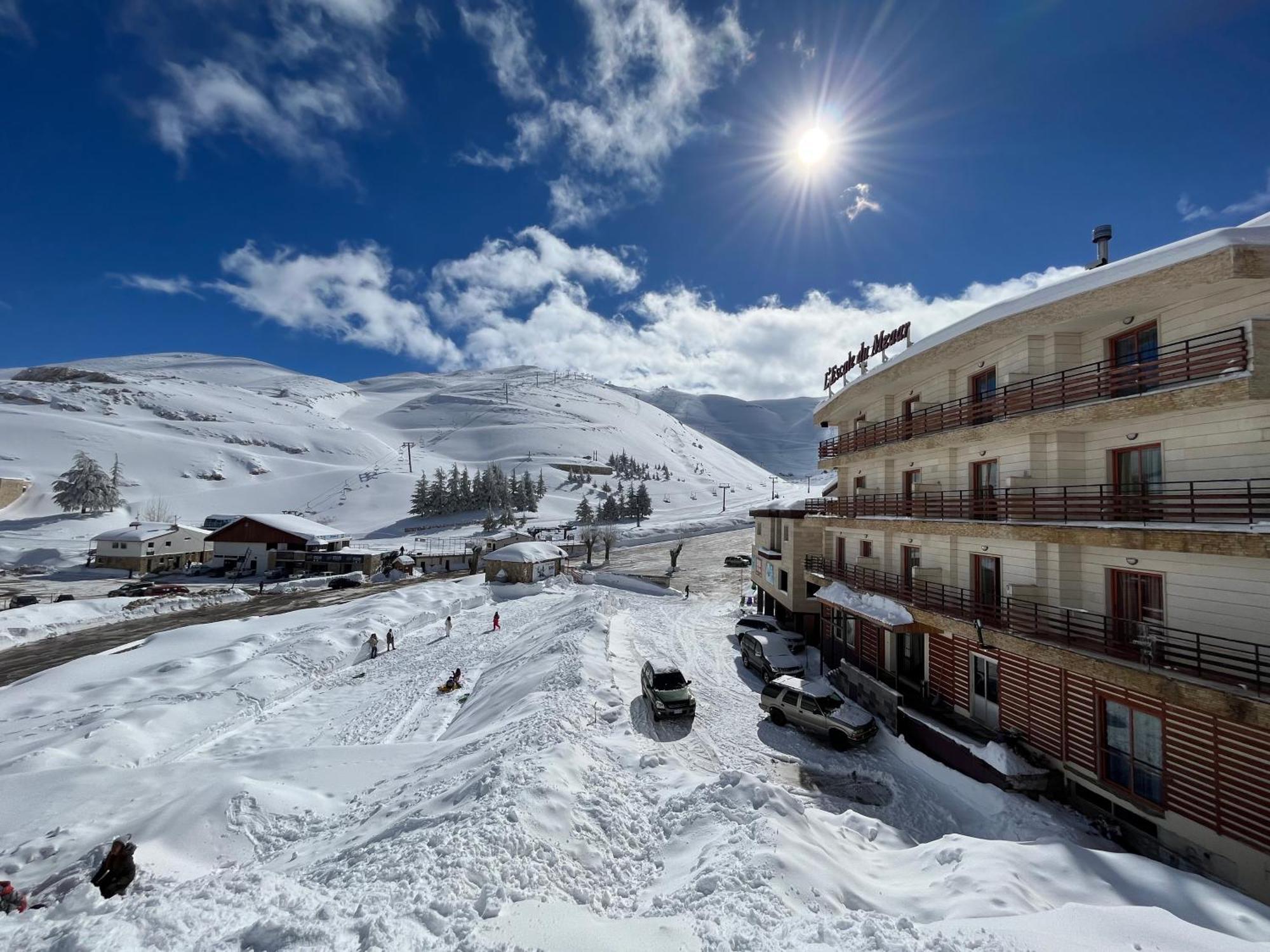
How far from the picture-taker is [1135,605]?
13070 mm

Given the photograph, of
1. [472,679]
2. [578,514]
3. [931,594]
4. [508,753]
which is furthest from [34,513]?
[931,594]

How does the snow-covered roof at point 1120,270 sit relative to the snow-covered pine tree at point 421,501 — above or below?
above

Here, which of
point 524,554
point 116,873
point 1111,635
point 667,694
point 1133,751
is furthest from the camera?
point 524,554

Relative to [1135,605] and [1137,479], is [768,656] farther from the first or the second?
[1137,479]

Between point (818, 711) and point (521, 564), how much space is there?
125ft

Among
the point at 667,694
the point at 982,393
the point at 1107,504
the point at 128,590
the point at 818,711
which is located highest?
the point at 982,393

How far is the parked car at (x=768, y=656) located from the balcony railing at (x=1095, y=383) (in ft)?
37.8

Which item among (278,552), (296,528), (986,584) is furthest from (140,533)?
(986,584)

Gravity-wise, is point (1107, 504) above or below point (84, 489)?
below

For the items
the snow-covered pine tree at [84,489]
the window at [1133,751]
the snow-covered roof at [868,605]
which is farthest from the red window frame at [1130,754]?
the snow-covered pine tree at [84,489]

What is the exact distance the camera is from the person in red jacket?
29.1 feet

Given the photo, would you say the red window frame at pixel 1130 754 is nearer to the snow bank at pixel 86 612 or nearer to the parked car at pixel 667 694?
the parked car at pixel 667 694

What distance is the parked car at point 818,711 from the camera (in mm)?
17594

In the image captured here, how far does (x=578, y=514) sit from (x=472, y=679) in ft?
295
